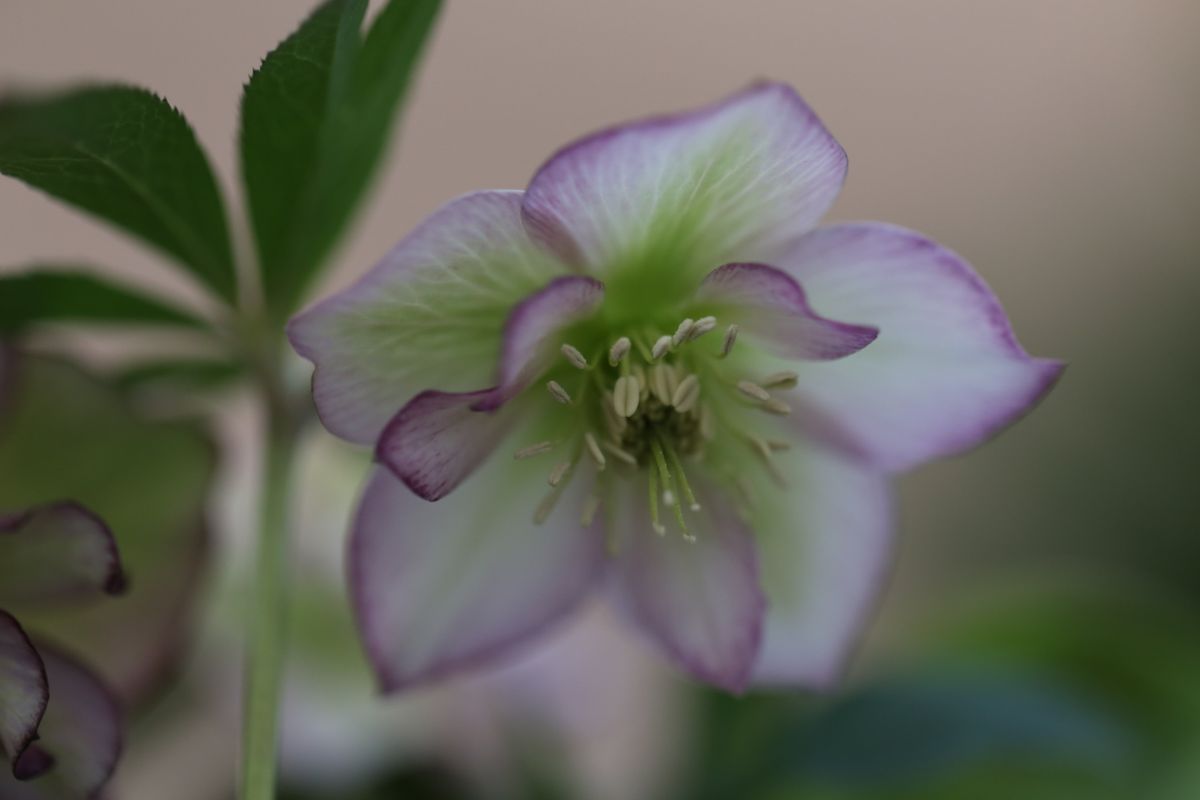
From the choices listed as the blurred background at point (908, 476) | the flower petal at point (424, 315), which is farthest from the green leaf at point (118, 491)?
the flower petal at point (424, 315)

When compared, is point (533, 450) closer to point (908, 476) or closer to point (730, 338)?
point (730, 338)

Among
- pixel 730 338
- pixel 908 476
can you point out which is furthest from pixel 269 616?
pixel 908 476

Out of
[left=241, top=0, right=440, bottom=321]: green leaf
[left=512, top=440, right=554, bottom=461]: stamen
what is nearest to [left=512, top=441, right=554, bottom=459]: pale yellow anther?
[left=512, top=440, right=554, bottom=461]: stamen

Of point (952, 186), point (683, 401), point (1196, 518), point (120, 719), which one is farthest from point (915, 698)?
point (952, 186)

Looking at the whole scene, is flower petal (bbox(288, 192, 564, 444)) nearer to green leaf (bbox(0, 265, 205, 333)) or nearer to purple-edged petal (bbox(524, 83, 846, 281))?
purple-edged petal (bbox(524, 83, 846, 281))

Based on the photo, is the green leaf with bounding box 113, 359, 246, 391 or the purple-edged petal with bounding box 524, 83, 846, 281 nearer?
the purple-edged petal with bounding box 524, 83, 846, 281

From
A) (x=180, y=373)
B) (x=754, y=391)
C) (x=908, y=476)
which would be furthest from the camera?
(x=908, y=476)

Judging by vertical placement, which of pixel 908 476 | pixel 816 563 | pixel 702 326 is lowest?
pixel 908 476
